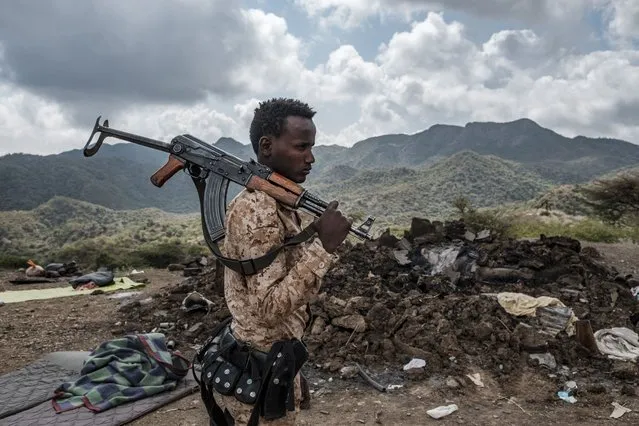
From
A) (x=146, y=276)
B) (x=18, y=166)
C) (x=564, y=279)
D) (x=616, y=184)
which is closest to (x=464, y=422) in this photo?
(x=564, y=279)

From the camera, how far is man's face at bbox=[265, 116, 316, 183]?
1.69 meters

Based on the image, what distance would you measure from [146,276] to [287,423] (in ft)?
35.0

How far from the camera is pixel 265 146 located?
68.8 inches

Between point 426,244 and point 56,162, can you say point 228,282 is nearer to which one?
point 426,244

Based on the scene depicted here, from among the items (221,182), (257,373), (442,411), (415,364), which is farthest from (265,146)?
(415,364)

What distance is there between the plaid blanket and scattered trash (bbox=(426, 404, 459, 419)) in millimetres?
2317

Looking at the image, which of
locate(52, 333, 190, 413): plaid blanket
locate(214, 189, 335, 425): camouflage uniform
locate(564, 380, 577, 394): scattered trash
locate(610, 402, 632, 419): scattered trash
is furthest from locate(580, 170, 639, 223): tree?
locate(214, 189, 335, 425): camouflage uniform

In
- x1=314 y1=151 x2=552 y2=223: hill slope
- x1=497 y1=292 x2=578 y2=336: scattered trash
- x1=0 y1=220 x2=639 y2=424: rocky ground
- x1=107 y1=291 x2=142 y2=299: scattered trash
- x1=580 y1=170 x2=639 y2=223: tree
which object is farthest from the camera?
x1=314 y1=151 x2=552 y2=223: hill slope

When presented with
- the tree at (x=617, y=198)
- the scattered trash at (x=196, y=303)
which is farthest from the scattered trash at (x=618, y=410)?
the tree at (x=617, y=198)

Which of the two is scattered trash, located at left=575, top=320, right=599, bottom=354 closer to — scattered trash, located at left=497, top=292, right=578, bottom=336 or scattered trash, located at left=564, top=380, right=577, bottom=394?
scattered trash, located at left=497, top=292, right=578, bottom=336

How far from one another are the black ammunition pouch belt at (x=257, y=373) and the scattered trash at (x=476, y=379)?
3328 mm

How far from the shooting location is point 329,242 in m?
1.55

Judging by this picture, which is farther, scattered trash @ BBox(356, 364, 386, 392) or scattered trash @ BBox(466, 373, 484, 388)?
scattered trash @ BBox(466, 373, 484, 388)

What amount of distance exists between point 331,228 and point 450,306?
4546 mm
